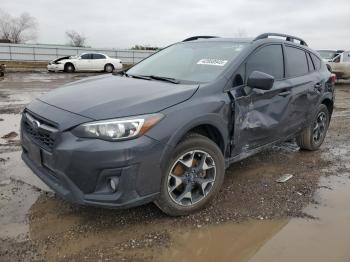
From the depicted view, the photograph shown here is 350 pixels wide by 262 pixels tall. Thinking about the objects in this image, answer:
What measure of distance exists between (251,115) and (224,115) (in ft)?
1.66

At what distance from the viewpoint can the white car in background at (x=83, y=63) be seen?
80.3 ft

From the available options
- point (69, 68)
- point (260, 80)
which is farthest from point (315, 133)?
point (69, 68)

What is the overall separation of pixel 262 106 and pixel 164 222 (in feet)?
5.75

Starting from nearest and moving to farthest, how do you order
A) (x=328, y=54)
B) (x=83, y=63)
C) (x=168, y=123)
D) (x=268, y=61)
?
(x=168, y=123) → (x=268, y=61) → (x=328, y=54) → (x=83, y=63)

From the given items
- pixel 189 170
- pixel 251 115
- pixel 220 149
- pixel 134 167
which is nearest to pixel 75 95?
pixel 134 167

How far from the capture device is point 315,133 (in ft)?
19.3

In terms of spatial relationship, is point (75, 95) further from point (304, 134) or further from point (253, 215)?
Result: point (304, 134)

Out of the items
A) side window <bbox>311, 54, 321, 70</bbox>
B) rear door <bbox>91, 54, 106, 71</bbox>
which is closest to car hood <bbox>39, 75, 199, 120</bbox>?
side window <bbox>311, 54, 321, 70</bbox>

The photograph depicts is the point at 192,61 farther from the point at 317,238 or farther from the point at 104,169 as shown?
the point at 317,238

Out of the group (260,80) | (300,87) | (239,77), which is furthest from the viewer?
(300,87)

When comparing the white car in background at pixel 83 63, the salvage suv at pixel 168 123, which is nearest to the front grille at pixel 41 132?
the salvage suv at pixel 168 123

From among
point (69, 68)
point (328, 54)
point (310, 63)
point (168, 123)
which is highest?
point (328, 54)

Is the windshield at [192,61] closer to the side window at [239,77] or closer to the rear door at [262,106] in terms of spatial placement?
the side window at [239,77]

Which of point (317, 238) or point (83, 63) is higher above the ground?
point (83, 63)
